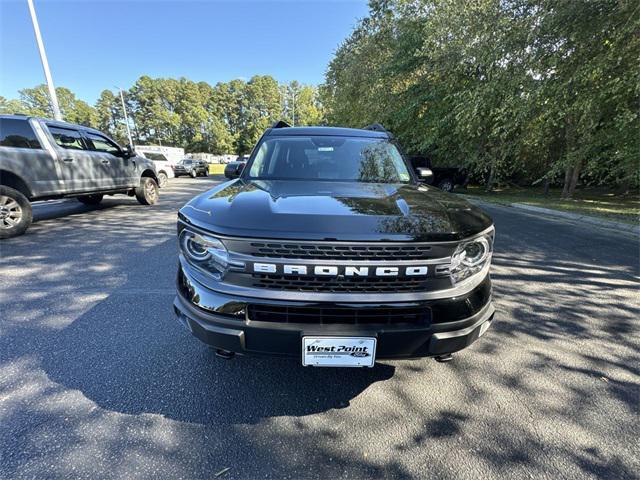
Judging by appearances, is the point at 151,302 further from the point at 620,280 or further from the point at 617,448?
the point at 620,280

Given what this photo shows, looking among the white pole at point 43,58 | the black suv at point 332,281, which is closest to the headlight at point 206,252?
the black suv at point 332,281

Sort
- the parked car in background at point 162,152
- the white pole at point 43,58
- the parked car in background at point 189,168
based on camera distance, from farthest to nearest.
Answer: the parked car in background at point 189,168 → the parked car in background at point 162,152 → the white pole at point 43,58

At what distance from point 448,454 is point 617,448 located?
37.4 inches

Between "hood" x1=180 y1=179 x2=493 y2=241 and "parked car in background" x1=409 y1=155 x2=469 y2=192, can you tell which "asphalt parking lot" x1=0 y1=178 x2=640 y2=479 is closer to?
"hood" x1=180 y1=179 x2=493 y2=241

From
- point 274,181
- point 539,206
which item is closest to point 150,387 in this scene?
point 274,181

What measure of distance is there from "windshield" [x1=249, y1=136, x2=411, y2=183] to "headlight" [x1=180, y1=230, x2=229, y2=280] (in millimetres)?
1149

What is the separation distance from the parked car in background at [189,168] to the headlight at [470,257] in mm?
25349

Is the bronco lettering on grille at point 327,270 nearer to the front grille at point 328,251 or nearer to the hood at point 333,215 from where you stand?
the front grille at point 328,251

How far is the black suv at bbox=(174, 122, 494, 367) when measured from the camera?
1.54 m

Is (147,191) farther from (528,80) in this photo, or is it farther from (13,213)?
(528,80)

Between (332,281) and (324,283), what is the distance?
4cm

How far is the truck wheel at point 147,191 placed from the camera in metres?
8.68

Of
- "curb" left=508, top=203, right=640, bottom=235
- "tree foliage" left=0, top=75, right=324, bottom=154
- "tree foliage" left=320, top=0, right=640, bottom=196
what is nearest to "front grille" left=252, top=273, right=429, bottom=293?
"tree foliage" left=320, top=0, right=640, bottom=196

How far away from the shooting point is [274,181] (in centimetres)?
259
